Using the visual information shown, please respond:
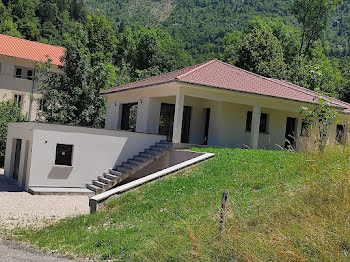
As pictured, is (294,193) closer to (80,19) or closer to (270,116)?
(270,116)

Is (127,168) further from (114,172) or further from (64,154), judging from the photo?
(64,154)

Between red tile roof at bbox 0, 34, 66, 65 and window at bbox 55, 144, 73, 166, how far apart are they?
17.9 m

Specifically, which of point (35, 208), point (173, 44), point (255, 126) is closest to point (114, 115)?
point (255, 126)

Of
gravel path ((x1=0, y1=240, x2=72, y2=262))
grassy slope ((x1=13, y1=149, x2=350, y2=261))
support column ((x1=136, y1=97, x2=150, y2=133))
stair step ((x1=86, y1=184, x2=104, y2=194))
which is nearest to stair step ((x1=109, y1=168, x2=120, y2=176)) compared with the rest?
stair step ((x1=86, y1=184, x2=104, y2=194))

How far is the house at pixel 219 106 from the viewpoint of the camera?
19.3 meters

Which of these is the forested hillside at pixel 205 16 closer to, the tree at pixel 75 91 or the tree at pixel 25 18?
the tree at pixel 25 18

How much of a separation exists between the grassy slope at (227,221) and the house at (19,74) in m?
25.4

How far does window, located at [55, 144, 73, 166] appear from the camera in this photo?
18.3 metres

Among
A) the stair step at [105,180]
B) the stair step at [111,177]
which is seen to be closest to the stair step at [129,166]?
the stair step at [111,177]

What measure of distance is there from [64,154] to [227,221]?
12.6 meters

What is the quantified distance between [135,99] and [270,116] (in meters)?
7.67

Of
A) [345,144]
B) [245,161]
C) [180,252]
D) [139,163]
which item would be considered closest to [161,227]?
[180,252]

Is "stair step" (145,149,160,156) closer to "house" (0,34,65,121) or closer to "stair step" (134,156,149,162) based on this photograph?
"stair step" (134,156,149,162)

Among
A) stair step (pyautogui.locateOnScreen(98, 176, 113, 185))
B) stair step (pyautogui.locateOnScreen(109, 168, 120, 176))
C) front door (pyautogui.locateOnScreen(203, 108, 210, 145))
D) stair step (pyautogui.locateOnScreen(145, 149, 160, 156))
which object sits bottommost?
stair step (pyautogui.locateOnScreen(98, 176, 113, 185))
